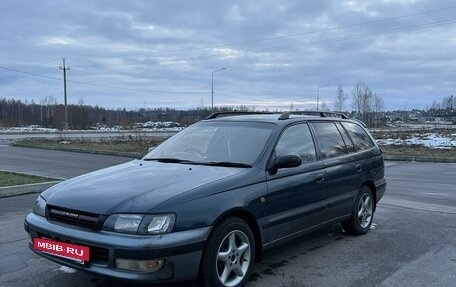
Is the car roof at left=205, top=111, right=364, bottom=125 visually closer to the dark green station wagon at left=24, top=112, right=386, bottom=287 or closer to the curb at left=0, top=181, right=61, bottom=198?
the dark green station wagon at left=24, top=112, right=386, bottom=287

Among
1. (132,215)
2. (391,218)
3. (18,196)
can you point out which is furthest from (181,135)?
(18,196)

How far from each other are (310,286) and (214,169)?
57.2 inches

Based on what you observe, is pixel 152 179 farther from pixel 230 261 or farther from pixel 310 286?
pixel 310 286

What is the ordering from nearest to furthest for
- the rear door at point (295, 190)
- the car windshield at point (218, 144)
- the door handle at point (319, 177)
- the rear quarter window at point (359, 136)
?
1. the rear door at point (295, 190)
2. the car windshield at point (218, 144)
3. the door handle at point (319, 177)
4. the rear quarter window at point (359, 136)

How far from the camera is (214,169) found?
4.56m

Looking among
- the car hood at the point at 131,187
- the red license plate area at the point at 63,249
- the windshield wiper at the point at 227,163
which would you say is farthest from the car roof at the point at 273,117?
the red license plate area at the point at 63,249

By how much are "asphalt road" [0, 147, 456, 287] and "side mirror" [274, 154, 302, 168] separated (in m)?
1.13

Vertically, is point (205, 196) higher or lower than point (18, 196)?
higher

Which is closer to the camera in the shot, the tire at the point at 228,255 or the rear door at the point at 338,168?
the tire at the point at 228,255

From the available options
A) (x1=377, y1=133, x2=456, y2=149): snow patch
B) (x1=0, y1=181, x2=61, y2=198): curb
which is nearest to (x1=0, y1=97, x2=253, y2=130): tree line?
(x1=377, y1=133, x2=456, y2=149): snow patch

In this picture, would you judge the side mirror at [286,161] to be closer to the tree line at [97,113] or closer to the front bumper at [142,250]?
the front bumper at [142,250]

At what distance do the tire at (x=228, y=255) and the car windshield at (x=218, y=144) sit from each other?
A: 2.52ft

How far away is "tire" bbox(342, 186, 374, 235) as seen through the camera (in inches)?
250

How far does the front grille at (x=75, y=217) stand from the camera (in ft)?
12.2
